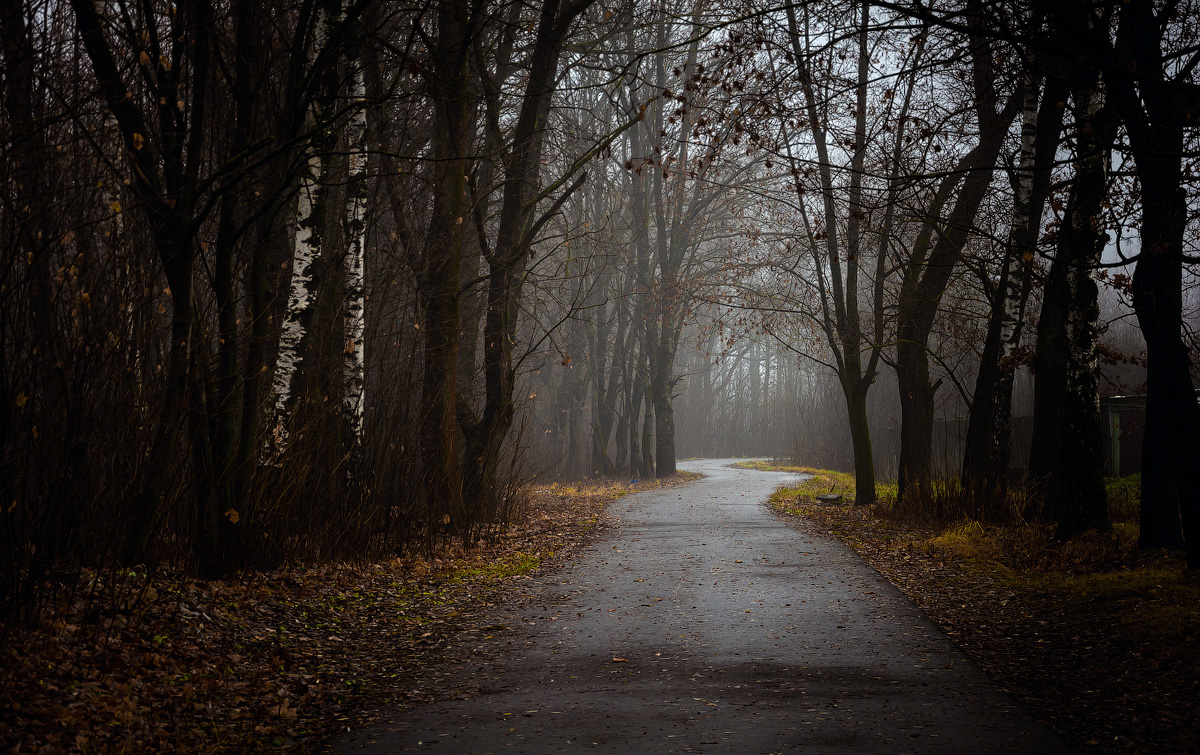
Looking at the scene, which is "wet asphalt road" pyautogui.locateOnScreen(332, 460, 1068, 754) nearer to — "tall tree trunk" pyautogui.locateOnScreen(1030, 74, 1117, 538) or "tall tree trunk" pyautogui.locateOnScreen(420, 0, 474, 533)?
"tall tree trunk" pyautogui.locateOnScreen(420, 0, 474, 533)

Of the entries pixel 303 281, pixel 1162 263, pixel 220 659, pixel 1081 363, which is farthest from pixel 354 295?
pixel 1081 363

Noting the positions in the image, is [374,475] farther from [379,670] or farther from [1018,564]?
[1018,564]

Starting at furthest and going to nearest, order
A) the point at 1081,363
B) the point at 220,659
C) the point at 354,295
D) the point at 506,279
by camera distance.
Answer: the point at 506,279 → the point at 1081,363 → the point at 354,295 → the point at 220,659

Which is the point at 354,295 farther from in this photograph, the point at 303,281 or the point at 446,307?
the point at 446,307

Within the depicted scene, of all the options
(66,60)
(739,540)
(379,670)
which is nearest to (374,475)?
(379,670)

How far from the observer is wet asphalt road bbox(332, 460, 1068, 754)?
4395 millimetres

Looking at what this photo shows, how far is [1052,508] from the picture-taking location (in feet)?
37.0

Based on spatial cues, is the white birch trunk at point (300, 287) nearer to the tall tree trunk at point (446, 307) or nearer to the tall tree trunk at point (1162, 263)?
the tall tree trunk at point (446, 307)

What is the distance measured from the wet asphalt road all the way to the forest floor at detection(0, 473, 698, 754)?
1.68 feet

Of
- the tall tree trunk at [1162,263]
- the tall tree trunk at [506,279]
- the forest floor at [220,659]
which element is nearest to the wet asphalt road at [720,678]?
the forest floor at [220,659]

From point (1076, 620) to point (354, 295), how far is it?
7.17 m

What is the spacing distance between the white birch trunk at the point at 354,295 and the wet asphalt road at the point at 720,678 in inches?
107

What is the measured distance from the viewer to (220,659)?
212 inches

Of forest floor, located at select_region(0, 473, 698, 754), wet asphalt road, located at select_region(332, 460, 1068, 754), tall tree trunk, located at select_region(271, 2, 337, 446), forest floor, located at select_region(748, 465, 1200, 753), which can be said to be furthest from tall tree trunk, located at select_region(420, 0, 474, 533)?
forest floor, located at select_region(748, 465, 1200, 753)
